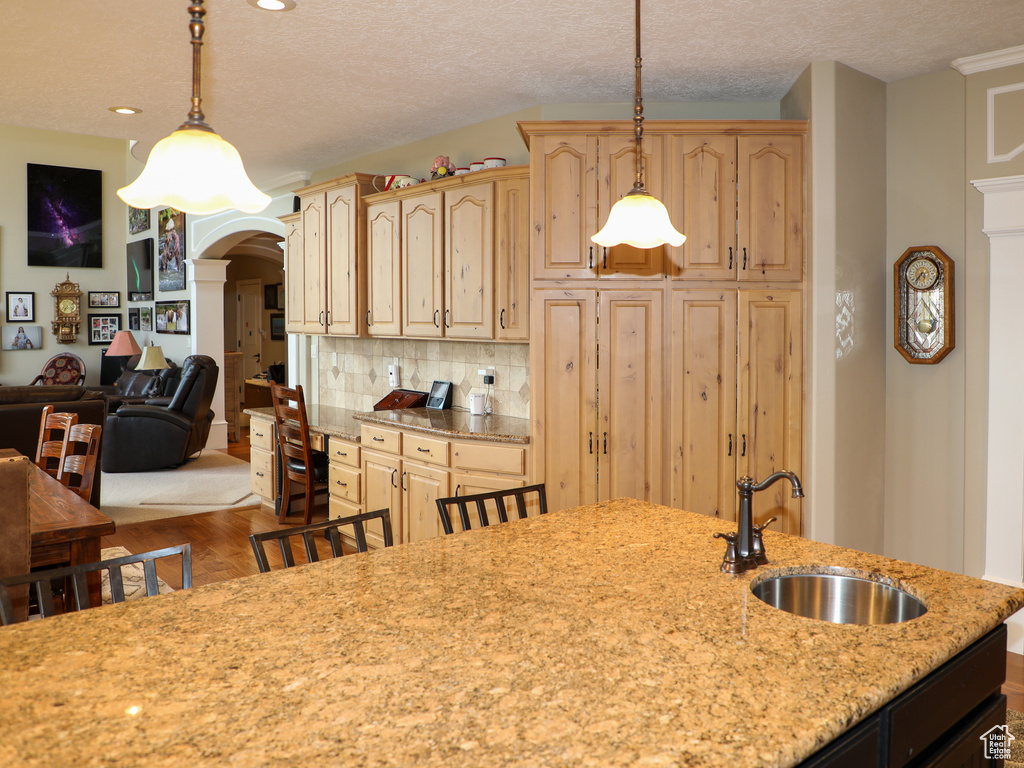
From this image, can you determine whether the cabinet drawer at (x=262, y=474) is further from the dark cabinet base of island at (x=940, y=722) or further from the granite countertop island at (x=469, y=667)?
the dark cabinet base of island at (x=940, y=722)

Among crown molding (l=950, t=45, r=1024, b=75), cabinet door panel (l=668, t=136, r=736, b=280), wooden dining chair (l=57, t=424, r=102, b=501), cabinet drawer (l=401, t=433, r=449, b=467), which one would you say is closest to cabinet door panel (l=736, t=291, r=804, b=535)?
cabinet door panel (l=668, t=136, r=736, b=280)

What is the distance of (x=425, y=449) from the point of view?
4.45m

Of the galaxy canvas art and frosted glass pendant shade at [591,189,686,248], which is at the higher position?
the galaxy canvas art

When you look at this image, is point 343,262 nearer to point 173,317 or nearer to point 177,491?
point 177,491

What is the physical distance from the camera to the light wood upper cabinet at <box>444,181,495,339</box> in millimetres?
4516

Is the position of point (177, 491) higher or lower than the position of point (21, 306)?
lower

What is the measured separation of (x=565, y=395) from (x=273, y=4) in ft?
7.29

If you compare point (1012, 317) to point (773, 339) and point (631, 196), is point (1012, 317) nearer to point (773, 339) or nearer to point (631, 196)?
point (773, 339)

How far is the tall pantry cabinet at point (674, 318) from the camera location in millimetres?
3879

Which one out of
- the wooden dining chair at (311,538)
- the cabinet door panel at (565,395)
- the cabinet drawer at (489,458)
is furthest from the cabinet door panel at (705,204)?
the wooden dining chair at (311,538)

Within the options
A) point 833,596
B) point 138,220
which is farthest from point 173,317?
point 833,596

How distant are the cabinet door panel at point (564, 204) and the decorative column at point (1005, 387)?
187cm

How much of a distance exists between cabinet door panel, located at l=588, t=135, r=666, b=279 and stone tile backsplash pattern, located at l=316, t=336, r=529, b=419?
3.40 ft

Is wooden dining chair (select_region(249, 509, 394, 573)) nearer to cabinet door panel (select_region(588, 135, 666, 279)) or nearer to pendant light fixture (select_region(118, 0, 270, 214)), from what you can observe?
pendant light fixture (select_region(118, 0, 270, 214))
